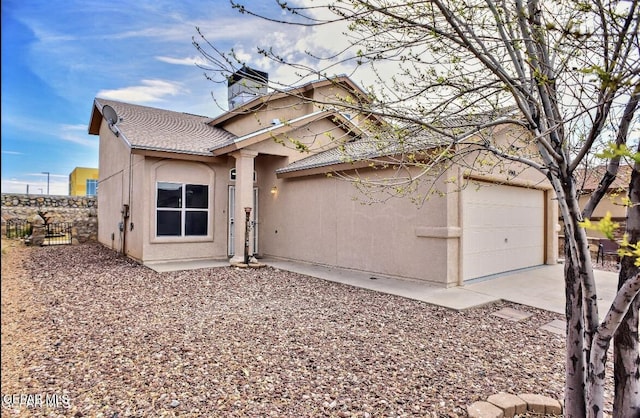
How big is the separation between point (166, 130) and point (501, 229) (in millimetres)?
10372

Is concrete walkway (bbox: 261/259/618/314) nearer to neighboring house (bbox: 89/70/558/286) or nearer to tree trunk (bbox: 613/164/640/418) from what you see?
neighboring house (bbox: 89/70/558/286)

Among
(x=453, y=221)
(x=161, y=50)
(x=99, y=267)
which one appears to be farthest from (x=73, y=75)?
(x=99, y=267)

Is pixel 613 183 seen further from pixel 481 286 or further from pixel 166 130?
pixel 166 130

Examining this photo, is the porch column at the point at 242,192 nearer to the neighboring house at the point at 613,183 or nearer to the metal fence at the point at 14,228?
the metal fence at the point at 14,228

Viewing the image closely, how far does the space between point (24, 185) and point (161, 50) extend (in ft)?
5.81

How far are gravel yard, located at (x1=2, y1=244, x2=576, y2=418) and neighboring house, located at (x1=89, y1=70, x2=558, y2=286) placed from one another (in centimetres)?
190

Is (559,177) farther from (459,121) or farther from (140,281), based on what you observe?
(140,281)

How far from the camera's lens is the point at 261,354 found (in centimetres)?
384

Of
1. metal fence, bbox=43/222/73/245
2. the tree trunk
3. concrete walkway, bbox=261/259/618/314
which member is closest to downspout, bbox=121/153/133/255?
metal fence, bbox=43/222/73/245

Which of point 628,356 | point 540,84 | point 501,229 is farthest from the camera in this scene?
point 501,229

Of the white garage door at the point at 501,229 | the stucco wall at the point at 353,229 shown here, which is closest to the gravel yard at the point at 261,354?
the stucco wall at the point at 353,229

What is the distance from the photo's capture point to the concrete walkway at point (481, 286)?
6164 mm

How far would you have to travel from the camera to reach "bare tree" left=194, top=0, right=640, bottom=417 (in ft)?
7.01

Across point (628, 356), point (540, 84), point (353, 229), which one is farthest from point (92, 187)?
point (628, 356)
